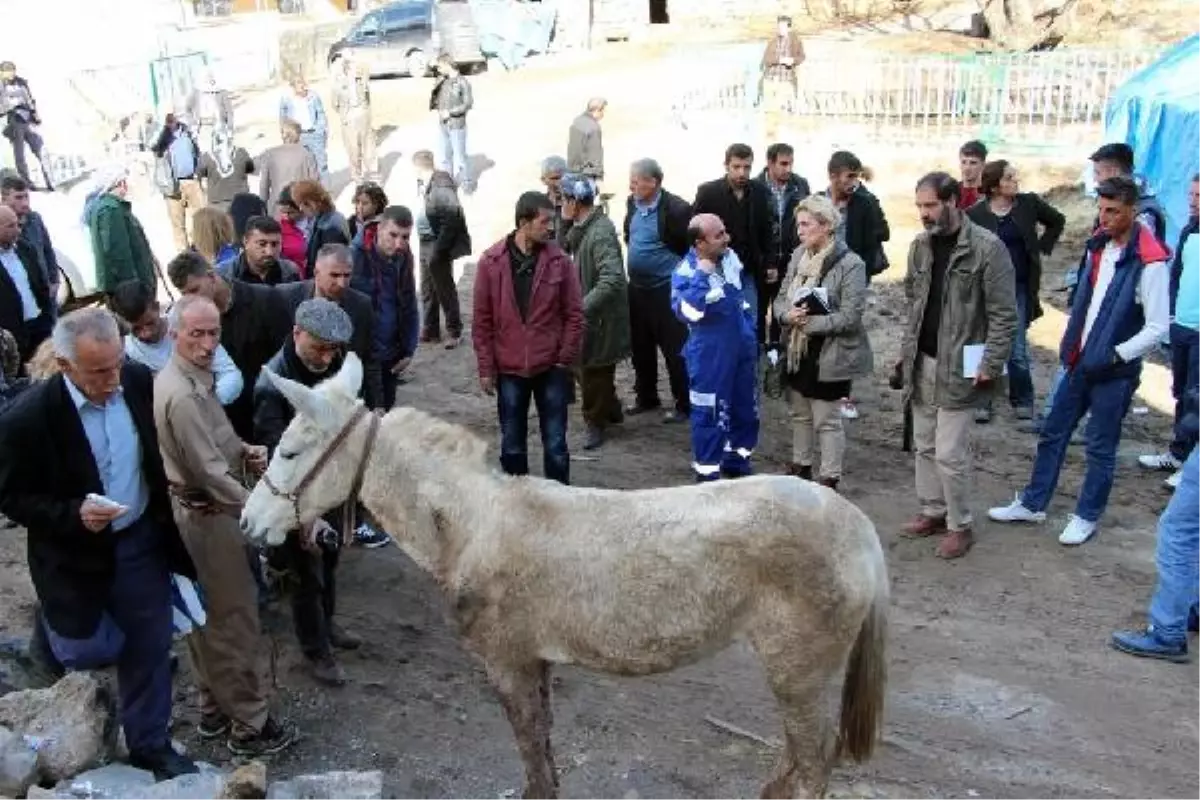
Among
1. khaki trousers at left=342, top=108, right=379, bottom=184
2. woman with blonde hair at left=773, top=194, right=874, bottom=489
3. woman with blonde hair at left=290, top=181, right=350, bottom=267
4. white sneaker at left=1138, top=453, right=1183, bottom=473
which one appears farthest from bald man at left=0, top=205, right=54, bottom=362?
khaki trousers at left=342, top=108, right=379, bottom=184

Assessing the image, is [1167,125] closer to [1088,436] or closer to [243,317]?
[1088,436]

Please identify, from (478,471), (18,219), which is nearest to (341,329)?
(478,471)


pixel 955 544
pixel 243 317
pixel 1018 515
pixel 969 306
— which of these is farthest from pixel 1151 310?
pixel 243 317

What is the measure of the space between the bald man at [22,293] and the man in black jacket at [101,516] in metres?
4.55

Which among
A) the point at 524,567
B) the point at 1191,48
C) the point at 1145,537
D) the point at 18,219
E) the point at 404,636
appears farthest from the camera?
the point at 1191,48

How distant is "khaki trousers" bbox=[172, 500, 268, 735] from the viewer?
5191 mm

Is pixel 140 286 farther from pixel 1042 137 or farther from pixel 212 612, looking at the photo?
pixel 1042 137

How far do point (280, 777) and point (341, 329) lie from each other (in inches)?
86.7

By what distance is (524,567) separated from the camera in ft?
15.2

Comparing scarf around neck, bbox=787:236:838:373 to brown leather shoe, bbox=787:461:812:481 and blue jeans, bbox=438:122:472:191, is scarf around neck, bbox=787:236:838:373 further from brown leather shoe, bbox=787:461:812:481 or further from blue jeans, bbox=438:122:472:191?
blue jeans, bbox=438:122:472:191

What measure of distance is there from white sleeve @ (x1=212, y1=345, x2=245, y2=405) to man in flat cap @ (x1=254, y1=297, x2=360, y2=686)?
0.18m

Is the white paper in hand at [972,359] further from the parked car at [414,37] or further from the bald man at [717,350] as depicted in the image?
the parked car at [414,37]

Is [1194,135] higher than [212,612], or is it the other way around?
[1194,135]

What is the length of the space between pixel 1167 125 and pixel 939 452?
297 inches
